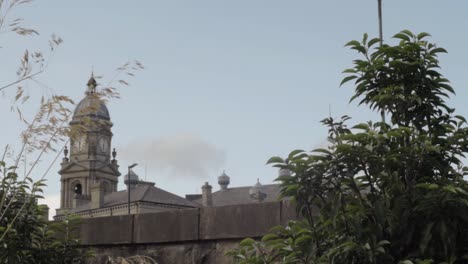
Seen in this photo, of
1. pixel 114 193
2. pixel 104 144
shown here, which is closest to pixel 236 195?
pixel 114 193

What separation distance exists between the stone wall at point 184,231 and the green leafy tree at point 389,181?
4.14ft

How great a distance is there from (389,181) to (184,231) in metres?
2.82

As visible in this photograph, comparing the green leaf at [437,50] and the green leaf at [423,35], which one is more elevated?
the green leaf at [423,35]

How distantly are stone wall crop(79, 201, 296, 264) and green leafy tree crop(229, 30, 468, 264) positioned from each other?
1261 mm

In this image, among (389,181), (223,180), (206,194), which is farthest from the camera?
(223,180)

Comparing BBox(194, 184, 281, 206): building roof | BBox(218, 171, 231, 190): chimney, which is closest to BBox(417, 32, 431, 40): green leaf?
BBox(194, 184, 281, 206): building roof

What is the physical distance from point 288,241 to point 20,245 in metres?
2.68

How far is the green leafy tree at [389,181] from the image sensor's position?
5.48 meters

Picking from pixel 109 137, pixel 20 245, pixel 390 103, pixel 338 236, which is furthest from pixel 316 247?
pixel 109 137

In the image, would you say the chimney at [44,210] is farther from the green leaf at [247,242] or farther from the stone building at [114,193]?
the stone building at [114,193]

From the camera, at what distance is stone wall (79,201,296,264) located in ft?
24.4

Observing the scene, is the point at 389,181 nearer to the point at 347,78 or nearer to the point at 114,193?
the point at 347,78

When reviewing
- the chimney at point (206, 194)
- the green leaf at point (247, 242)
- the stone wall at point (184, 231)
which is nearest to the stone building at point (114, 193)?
the chimney at point (206, 194)

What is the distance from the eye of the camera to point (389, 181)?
5.66 meters
